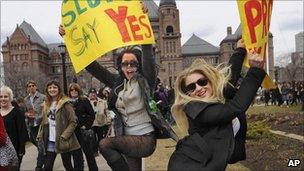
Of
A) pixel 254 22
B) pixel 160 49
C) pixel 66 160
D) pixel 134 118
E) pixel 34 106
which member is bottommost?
pixel 66 160

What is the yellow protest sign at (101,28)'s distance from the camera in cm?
482

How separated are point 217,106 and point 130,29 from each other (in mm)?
1874

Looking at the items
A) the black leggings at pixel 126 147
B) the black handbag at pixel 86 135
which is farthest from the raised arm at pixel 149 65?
the black handbag at pixel 86 135

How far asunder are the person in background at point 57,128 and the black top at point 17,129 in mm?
463

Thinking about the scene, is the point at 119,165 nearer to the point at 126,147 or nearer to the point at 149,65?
the point at 126,147

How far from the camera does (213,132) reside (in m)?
3.17

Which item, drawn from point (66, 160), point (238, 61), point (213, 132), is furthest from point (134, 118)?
point (66, 160)

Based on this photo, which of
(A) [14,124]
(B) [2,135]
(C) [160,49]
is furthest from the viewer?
(C) [160,49]

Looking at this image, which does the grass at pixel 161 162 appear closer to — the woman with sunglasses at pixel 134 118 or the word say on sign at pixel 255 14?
the woman with sunglasses at pixel 134 118

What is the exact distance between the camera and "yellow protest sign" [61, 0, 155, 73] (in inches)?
190

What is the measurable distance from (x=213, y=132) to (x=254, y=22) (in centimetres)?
100

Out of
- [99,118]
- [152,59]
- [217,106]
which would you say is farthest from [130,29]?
[99,118]

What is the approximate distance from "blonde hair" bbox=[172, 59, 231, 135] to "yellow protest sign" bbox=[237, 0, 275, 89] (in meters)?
0.35

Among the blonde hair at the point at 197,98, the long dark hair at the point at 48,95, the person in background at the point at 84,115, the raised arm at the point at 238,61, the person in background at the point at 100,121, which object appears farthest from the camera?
the person in background at the point at 100,121
